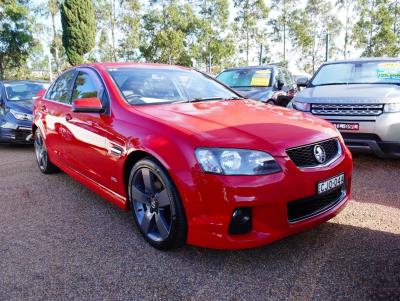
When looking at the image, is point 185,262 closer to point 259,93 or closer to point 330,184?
point 330,184

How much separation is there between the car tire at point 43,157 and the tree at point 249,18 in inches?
1209

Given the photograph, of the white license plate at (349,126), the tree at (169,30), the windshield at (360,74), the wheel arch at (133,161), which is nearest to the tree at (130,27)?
the tree at (169,30)

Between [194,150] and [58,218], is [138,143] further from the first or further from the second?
[58,218]

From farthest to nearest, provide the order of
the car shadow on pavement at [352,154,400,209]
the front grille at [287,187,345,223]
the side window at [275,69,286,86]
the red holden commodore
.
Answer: the side window at [275,69,286,86]
the car shadow on pavement at [352,154,400,209]
the front grille at [287,187,345,223]
the red holden commodore

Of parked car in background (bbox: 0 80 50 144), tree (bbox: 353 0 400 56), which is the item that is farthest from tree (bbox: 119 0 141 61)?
parked car in background (bbox: 0 80 50 144)

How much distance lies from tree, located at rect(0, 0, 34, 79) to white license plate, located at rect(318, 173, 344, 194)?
28809mm

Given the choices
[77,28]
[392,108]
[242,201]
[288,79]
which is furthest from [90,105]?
[77,28]

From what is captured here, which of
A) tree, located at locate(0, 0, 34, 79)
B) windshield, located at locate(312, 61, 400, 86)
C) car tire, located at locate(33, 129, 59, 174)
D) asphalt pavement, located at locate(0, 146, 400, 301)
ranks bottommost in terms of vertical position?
asphalt pavement, located at locate(0, 146, 400, 301)

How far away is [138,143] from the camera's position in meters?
2.65

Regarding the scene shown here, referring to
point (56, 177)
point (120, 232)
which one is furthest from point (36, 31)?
point (120, 232)

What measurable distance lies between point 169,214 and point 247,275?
691 mm

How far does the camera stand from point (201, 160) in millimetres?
2264

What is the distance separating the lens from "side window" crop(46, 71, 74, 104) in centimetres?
414

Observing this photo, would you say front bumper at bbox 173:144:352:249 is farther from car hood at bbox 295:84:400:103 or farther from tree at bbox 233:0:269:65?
tree at bbox 233:0:269:65
